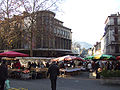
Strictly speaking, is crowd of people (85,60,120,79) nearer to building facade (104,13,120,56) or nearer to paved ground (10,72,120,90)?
paved ground (10,72,120,90)

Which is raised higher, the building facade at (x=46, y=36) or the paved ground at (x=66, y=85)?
the building facade at (x=46, y=36)

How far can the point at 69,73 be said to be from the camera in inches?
728

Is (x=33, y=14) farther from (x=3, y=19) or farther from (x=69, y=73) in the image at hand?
(x=69, y=73)

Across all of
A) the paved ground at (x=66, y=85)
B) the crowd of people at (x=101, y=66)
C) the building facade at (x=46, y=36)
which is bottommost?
the paved ground at (x=66, y=85)

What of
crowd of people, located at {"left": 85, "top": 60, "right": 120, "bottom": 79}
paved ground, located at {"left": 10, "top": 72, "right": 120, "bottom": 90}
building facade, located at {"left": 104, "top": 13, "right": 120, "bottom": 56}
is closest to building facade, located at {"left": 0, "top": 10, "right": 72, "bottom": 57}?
crowd of people, located at {"left": 85, "top": 60, "right": 120, "bottom": 79}

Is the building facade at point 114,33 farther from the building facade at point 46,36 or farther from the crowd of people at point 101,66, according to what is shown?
the crowd of people at point 101,66

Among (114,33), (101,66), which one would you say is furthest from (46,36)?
(114,33)

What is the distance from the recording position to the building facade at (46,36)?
80.6ft

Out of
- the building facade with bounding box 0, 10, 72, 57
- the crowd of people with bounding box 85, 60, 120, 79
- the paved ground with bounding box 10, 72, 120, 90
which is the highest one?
the building facade with bounding box 0, 10, 72, 57

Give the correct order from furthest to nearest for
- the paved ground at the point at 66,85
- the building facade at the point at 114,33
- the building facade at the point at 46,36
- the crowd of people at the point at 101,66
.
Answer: the building facade at the point at 114,33 → the building facade at the point at 46,36 → the crowd of people at the point at 101,66 → the paved ground at the point at 66,85

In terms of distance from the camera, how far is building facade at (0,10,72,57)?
2458cm

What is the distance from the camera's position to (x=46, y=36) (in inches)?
1011

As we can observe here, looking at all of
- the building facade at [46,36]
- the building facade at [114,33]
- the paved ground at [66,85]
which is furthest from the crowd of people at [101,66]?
the building facade at [114,33]

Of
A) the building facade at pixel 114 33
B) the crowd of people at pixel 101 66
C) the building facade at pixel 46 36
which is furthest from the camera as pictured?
the building facade at pixel 114 33
